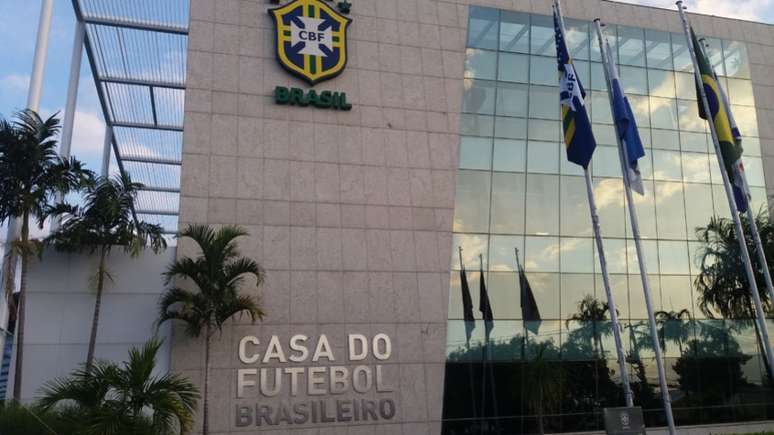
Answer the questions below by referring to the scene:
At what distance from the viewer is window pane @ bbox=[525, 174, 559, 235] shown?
87.2 ft

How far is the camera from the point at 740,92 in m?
31.5

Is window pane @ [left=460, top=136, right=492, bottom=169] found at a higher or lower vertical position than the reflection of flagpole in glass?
higher

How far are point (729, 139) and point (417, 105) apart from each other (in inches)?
433

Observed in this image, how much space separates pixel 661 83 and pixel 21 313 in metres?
26.2

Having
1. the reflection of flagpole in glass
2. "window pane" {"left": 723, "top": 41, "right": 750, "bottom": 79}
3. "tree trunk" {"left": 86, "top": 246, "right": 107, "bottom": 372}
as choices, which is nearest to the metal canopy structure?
"tree trunk" {"left": 86, "top": 246, "right": 107, "bottom": 372}

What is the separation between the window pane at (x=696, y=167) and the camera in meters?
29.2

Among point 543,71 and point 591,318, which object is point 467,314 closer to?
point 591,318

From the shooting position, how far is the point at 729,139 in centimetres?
2053

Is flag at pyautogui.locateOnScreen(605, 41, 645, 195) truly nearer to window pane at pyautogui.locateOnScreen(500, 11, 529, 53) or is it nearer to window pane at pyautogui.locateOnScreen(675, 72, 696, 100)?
window pane at pyautogui.locateOnScreen(500, 11, 529, 53)

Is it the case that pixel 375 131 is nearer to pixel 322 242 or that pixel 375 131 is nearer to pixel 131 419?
pixel 322 242

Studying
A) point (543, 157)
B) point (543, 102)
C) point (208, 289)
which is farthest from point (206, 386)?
point (543, 102)

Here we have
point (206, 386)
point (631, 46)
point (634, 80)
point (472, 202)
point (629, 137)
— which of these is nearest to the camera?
point (629, 137)

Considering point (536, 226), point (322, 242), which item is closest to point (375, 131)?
point (322, 242)

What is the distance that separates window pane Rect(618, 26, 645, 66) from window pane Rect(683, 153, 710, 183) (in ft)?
15.0
